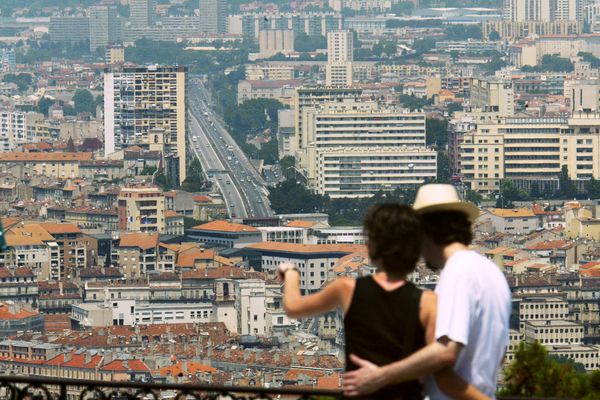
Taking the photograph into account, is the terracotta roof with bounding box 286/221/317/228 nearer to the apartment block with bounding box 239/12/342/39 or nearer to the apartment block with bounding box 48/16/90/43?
the apartment block with bounding box 239/12/342/39

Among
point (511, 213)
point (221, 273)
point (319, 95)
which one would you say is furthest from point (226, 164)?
point (221, 273)

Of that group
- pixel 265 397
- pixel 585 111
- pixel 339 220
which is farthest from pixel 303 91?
pixel 265 397

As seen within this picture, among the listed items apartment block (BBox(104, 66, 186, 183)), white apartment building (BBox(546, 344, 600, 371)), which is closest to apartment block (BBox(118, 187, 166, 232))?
apartment block (BBox(104, 66, 186, 183))

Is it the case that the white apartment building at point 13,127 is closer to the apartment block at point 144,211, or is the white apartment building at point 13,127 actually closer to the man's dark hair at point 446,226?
the apartment block at point 144,211

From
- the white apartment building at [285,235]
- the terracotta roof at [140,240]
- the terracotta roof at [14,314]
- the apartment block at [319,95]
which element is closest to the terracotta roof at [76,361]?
the terracotta roof at [14,314]

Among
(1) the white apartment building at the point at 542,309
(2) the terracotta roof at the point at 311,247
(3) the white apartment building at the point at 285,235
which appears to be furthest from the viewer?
(3) the white apartment building at the point at 285,235

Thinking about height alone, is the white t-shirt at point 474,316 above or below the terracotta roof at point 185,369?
above

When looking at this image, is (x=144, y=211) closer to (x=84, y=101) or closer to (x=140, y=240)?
(x=140, y=240)

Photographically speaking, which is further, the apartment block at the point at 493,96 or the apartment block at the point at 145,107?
the apartment block at the point at 493,96
